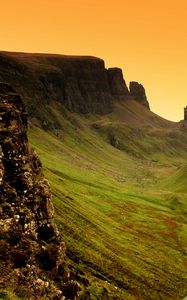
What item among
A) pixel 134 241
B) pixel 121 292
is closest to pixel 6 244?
pixel 121 292

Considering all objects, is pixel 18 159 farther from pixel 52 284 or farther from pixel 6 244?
pixel 52 284

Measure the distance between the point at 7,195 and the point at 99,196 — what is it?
15077cm

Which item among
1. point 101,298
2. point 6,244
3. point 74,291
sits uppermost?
point 6,244

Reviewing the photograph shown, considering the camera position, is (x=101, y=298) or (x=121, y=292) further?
(x=121, y=292)

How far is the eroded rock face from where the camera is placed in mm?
42438

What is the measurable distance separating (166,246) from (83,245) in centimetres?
5353

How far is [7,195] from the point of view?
158 ft

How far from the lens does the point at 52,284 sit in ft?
153

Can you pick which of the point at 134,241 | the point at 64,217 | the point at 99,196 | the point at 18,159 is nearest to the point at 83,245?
the point at 64,217

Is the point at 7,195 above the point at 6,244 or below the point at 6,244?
above

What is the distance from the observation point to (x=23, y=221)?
48.1 meters

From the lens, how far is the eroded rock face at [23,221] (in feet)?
139

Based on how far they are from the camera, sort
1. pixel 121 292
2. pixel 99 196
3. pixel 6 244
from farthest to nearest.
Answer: pixel 99 196
pixel 121 292
pixel 6 244

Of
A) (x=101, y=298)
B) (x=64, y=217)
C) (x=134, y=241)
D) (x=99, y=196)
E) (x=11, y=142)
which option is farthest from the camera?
(x=99, y=196)
